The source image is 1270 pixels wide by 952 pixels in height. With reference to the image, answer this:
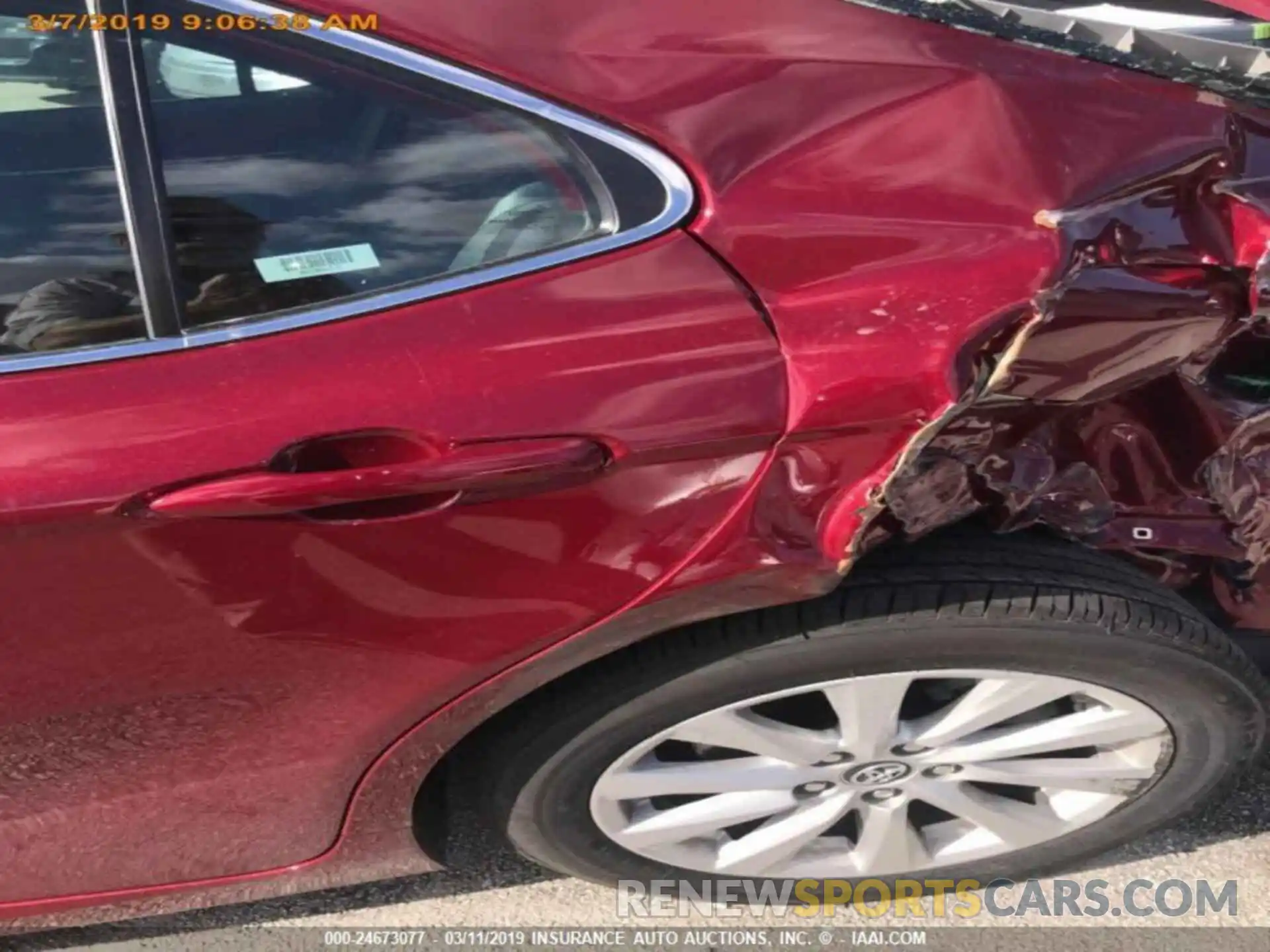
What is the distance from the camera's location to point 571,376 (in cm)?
128

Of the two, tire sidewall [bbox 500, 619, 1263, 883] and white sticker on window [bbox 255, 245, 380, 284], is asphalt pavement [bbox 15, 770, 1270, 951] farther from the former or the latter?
white sticker on window [bbox 255, 245, 380, 284]

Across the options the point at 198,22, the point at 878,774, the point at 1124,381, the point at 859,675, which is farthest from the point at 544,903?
the point at 198,22

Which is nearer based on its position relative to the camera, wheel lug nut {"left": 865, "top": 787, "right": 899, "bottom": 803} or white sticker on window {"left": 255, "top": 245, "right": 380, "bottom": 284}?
white sticker on window {"left": 255, "top": 245, "right": 380, "bottom": 284}

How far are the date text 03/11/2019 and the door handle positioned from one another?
46 centimetres

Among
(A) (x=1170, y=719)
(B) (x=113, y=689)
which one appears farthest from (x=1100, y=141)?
Answer: (B) (x=113, y=689)

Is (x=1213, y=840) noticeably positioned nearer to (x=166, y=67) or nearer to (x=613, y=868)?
(x=613, y=868)

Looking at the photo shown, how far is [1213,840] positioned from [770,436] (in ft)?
4.64

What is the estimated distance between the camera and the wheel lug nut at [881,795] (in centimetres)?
181

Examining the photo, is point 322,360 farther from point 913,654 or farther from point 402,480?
point 913,654

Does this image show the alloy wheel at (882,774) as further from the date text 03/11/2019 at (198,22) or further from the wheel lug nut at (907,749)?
the date text 03/11/2019 at (198,22)

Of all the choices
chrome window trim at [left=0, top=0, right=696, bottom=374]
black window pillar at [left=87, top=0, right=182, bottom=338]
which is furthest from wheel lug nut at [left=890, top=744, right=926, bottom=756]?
black window pillar at [left=87, top=0, right=182, bottom=338]

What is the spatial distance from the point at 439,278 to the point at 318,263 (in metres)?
0.14

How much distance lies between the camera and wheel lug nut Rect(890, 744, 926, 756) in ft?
5.63

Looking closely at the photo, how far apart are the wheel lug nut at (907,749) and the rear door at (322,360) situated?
56 cm
